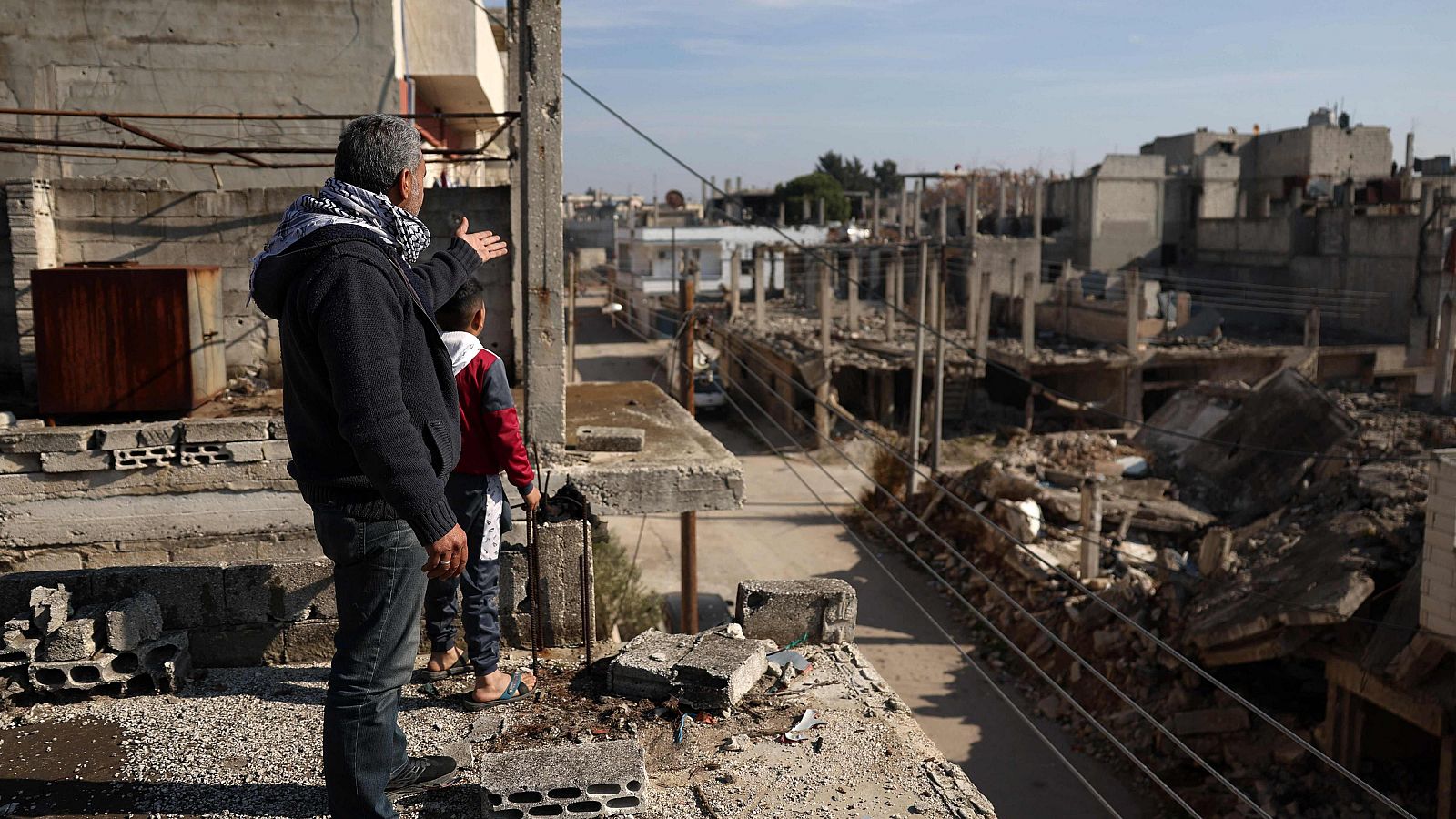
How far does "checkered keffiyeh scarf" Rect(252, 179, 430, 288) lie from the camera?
2.93 metres

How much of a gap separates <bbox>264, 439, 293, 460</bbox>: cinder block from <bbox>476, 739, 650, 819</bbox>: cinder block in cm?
436

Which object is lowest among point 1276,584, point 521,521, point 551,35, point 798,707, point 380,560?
point 1276,584

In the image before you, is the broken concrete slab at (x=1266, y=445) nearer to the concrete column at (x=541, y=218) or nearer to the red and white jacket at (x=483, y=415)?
the concrete column at (x=541, y=218)

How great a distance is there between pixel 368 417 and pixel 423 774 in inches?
55.0

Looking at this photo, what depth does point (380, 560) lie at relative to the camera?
300cm

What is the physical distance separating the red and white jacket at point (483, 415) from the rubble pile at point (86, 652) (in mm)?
1428

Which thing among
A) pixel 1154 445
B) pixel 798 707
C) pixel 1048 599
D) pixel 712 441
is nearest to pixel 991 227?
pixel 1154 445

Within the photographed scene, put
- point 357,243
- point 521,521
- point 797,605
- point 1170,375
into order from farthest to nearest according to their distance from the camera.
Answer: point 1170,375, point 521,521, point 797,605, point 357,243

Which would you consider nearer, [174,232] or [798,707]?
[798,707]

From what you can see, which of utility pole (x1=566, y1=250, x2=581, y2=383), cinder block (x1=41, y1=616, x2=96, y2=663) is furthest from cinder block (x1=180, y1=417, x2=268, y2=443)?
utility pole (x1=566, y1=250, x2=581, y2=383)

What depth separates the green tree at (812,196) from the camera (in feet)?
205

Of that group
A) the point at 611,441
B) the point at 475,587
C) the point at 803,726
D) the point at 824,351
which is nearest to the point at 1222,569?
the point at 611,441

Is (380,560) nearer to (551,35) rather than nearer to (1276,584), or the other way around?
(551,35)

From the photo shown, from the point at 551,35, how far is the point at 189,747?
439cm
